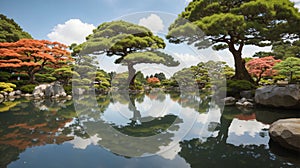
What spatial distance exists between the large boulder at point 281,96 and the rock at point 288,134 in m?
3.14

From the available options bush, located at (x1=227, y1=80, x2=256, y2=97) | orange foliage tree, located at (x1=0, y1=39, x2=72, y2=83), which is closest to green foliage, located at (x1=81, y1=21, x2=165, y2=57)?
orange foliage tree, located at (x1=0, y1=39, x2=72, y2=83)

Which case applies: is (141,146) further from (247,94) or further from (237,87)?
(237,87)

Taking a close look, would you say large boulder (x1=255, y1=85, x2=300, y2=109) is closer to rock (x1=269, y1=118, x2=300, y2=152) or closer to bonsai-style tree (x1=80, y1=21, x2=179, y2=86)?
rock (x1=269, y1=118, x2=300, y2=152)

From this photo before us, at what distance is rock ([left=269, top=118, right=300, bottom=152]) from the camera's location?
2166 mm

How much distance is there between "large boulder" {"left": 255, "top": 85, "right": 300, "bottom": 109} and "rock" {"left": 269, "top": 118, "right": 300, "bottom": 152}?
3.14 meters

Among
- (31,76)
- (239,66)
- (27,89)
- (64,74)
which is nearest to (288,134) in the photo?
(239,66)

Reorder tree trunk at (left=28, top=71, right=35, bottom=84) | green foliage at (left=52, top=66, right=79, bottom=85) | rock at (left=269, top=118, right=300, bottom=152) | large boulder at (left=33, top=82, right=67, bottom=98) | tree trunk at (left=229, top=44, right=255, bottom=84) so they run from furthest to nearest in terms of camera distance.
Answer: tree trunk at (left=28, top=71, right=35, bottom=84)
green foliage at (left=52, top=66, right=79, bottom=85)
large boulder at (left=33, top=82, right=67, bottom=98)
tree trunk at (left=229, top=44, right=255, bottom=84)
rock at (left=269, top=118, right=300, bottom=152)

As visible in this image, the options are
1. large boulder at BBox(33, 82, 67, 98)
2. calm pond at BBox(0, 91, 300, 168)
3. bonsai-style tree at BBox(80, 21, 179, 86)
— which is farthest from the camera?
large boulder at BBox(33, 82, 67, 98)

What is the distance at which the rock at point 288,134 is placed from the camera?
2.17 meters

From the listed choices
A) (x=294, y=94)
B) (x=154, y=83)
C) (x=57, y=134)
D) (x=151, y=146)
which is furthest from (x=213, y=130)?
(x=154, y=83)

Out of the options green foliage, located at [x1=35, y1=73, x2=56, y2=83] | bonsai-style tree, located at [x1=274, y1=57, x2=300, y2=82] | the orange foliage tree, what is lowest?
green foliage, located at [x1=35, y1=73, x2=56, y2=83]

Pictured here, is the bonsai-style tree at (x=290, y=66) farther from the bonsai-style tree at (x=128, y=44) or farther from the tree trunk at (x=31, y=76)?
the tree trunk at (x=31, y=76)

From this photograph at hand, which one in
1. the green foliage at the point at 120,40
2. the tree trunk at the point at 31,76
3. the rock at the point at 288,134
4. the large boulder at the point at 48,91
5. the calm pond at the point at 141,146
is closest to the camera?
the calm pond at the point at 141,146

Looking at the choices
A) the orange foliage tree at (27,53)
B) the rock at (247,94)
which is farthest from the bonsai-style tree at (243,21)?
the orange foliage tree at (27,53)
